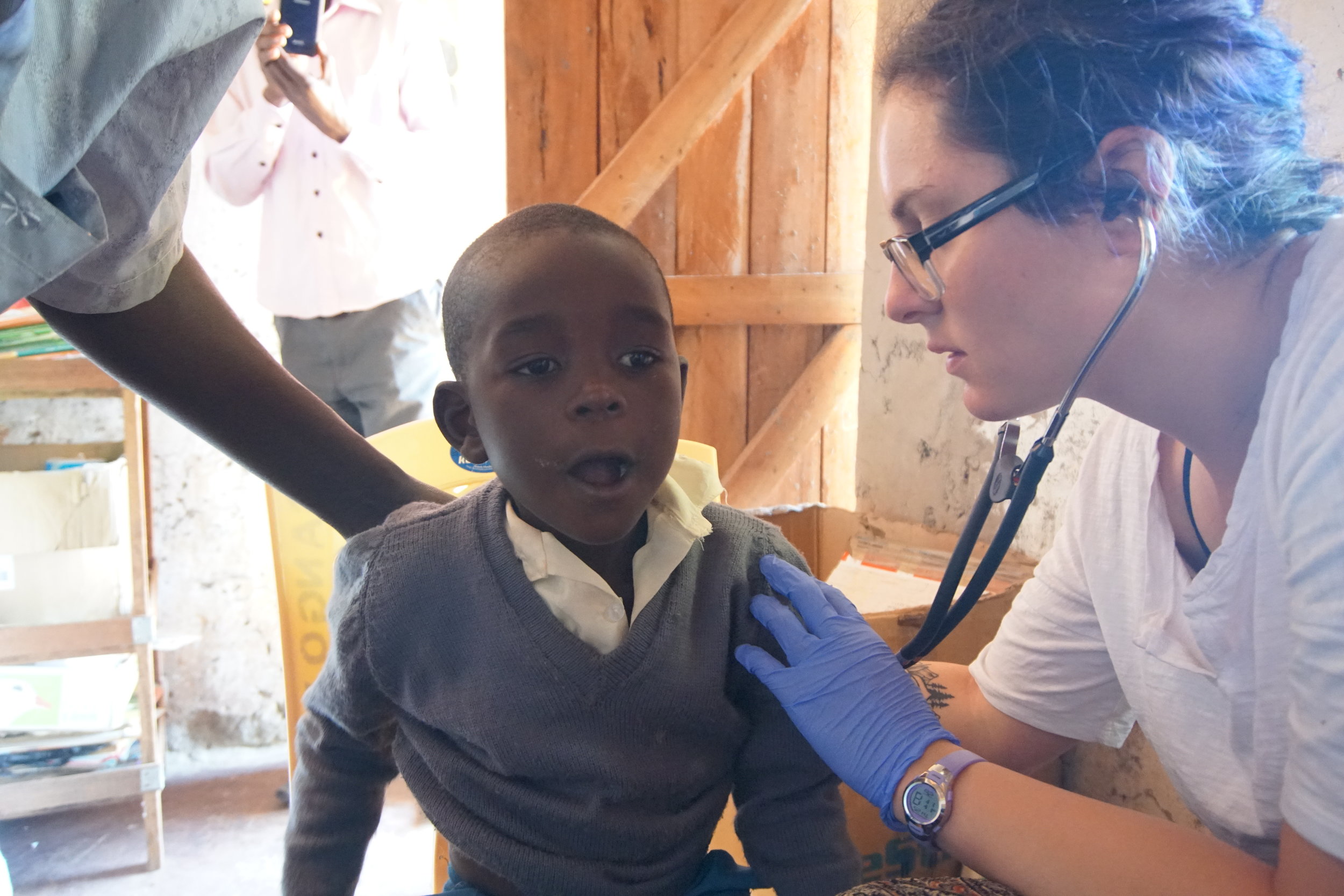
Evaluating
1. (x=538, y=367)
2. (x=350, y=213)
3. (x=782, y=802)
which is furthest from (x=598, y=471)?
(x=350, y=213)

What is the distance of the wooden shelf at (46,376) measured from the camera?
2064 mm

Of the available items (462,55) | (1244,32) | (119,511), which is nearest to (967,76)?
(1244,32)

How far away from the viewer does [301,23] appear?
2.09 metres

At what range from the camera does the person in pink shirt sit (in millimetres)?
2250

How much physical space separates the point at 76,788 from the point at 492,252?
1982 mm

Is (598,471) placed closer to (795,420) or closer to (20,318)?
(20,318)

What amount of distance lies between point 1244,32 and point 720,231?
2.15 meters

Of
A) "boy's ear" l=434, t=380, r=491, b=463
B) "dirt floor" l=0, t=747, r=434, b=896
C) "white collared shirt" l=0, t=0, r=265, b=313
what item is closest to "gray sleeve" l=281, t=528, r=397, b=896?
"boy's ear" l=434, t=380, r=491, b=463

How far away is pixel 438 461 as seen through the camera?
5.28ft

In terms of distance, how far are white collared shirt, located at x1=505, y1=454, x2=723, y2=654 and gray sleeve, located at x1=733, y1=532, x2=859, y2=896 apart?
0.33 ft

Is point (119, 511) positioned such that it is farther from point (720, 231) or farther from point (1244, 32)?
point (1244, 32)

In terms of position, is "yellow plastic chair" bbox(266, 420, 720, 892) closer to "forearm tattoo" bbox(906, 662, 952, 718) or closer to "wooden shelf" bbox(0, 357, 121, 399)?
"forearm tattoo" bbox(906, 662, 952, 718)

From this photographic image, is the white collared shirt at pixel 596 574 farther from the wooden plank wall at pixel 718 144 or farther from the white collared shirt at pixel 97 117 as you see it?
the wooden plank wall at pixel 718 144

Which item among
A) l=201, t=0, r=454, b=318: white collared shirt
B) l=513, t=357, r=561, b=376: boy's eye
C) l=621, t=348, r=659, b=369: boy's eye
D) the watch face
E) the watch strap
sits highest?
l=201, t=0, r=454, b=318: white collared shirt
